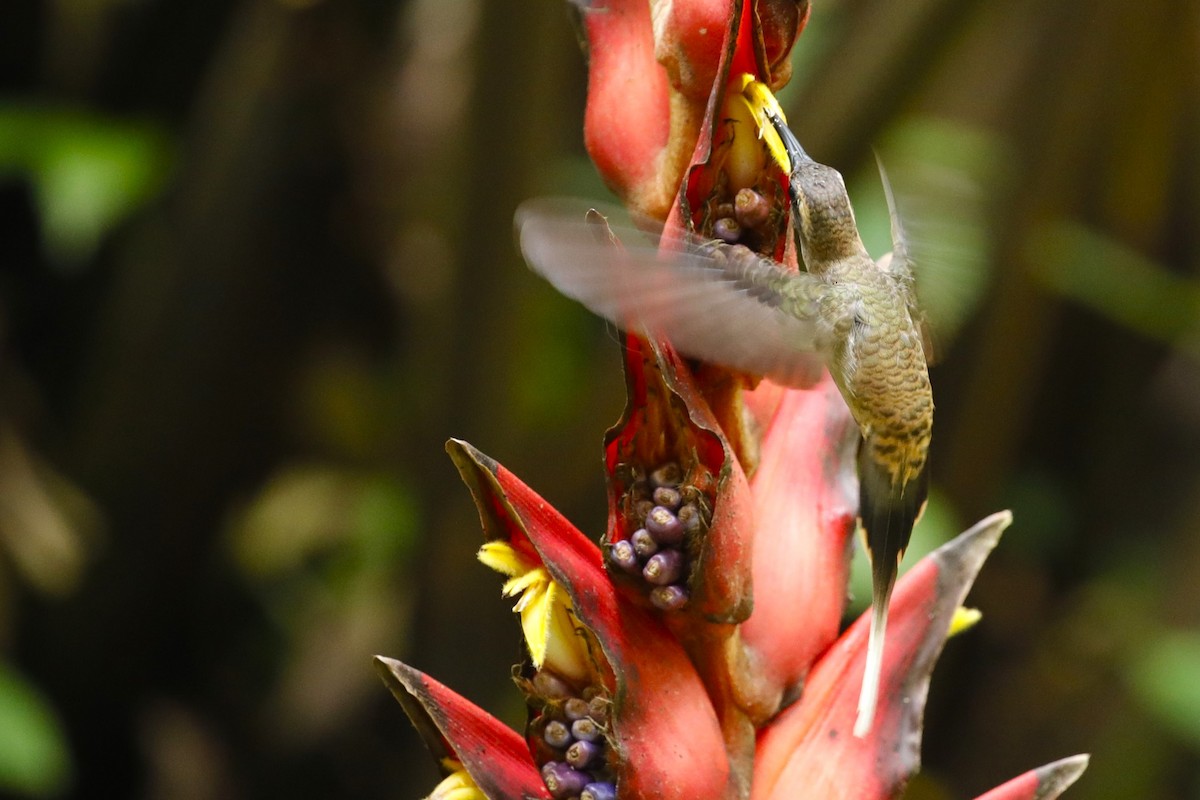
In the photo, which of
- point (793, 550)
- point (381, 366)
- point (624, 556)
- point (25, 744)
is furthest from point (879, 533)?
point (381, 366)

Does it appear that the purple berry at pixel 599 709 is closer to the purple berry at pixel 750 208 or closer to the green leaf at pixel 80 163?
the purple berry at pixel 750 208

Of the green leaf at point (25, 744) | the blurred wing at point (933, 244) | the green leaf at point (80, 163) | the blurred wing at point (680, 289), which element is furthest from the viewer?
the green leaf at point (80, 163)

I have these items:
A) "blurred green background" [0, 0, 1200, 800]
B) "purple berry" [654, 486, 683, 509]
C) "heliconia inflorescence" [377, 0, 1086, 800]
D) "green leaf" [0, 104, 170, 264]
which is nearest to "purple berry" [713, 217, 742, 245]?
"heliconia inflorescence" [377, 0, 1086, 800]

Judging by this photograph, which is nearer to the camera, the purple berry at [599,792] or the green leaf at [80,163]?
the purple berry at [599,792]

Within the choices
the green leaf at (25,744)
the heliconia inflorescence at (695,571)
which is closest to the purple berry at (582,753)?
the heliconia inflorescence at (695,571)

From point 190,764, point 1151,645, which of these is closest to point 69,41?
point 190,764

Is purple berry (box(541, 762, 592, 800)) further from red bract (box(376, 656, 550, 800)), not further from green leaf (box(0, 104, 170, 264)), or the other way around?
green leaf (box(0, 104, 170, 264))

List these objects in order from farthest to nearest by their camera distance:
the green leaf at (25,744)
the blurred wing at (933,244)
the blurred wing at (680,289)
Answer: the green leaf at (25,744) < the blurred wing at (933,244) < the blurred wing at (680,289)

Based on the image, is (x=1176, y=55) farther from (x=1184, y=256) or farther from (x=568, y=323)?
(x=568, y=323)
